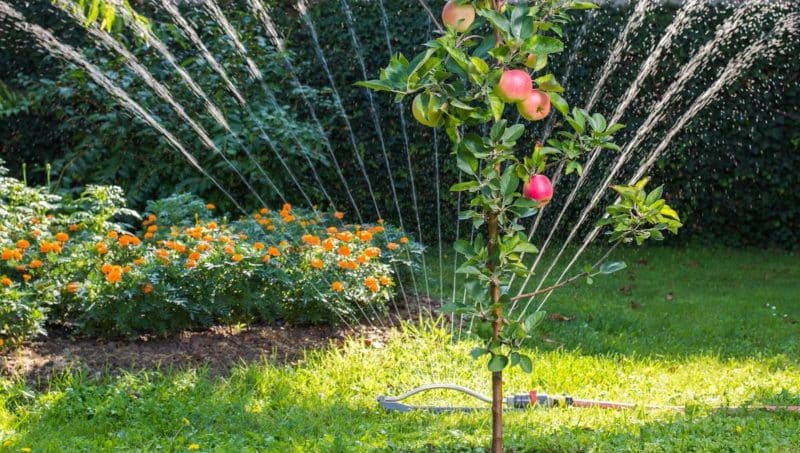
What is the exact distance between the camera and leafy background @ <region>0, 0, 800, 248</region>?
7121 millimetres

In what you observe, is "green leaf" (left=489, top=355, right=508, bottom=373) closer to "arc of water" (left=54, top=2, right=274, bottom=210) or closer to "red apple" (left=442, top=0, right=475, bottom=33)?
"red apple" (left=442, top=0, right=475, bottom=33)

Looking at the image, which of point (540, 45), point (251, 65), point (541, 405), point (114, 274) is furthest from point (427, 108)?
point (251, 65)

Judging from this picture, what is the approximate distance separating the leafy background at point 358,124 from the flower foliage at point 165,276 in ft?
6.53

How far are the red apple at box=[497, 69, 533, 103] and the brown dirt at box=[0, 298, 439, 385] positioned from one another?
2.33m

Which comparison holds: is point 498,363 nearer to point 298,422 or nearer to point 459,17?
point 459,17

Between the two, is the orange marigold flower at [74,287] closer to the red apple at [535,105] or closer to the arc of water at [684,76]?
the red apple at [535,105]

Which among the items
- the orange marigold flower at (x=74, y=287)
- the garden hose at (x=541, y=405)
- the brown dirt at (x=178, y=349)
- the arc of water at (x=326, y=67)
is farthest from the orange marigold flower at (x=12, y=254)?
the arc of water at (x=326, y=67)

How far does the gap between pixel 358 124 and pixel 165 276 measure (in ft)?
12.0

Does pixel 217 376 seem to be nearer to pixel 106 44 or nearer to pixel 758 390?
pixel 758 390

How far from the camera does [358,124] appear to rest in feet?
25.8

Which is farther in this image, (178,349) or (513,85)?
(178,349)

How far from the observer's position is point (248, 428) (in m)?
3.46

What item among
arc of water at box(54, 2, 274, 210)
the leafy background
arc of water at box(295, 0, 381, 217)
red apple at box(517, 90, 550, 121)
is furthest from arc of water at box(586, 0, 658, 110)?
red apple at box(517, 90, 550, 121)

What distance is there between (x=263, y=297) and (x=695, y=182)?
4264 mm
